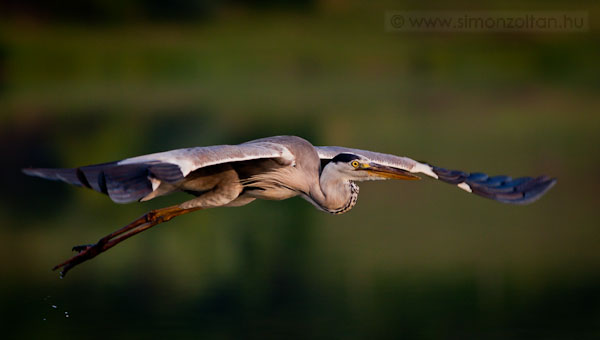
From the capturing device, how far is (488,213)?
16.2m

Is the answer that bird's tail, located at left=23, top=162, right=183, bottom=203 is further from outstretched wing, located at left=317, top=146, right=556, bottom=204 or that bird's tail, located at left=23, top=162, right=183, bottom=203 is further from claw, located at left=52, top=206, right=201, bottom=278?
outstretched wing, located at left=317, top=146, right=556, bottom=204

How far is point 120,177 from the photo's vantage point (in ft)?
23.6

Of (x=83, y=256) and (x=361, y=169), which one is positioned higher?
(x=361, y=169)

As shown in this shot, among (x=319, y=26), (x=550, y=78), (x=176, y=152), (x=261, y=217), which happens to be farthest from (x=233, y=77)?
(x=176, y=152)

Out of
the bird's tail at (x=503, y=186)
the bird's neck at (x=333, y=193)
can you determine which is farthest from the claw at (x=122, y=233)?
the bird's tail at (x=503, y=186)

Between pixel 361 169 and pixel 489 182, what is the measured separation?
0.95 m

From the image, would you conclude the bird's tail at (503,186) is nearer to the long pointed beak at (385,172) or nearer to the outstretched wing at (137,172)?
the long pointed beak at (385,172)

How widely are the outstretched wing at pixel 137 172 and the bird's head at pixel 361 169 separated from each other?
91 cm

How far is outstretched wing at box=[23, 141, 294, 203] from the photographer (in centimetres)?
705

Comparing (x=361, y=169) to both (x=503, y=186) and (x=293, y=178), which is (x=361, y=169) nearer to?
(x=293, y=178)

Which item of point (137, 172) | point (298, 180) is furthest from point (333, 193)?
point (137, 172)

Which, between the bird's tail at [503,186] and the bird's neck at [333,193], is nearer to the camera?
the bird's tail at [503,186]

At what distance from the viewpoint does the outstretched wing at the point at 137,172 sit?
23.1 ft

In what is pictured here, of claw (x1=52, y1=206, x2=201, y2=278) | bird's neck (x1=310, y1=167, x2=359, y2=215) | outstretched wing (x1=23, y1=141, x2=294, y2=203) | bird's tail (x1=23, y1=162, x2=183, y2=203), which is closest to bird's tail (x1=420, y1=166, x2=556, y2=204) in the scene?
bird's neck (x1=310, y1=167, x2=359, y2=215)
